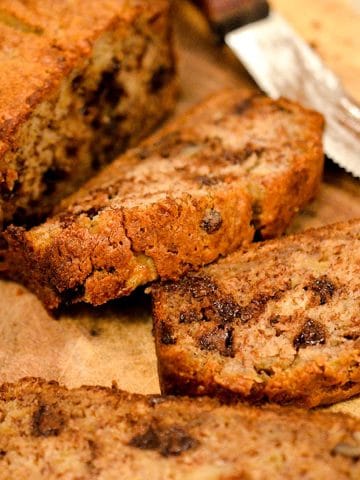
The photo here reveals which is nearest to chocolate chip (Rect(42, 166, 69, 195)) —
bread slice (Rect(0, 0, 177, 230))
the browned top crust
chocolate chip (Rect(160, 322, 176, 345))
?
bread slice (Rect(0, 0, 177, 230))

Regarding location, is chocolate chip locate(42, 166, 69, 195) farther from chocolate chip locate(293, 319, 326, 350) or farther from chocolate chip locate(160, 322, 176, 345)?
chocolate chip locate(293, 319, 326, 350)

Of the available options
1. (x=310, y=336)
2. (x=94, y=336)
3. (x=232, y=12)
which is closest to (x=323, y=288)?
(x=310, y=336)

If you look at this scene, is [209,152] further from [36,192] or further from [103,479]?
[103,479]

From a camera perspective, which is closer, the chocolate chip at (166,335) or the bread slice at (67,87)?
the chocolate chip at (166,335)

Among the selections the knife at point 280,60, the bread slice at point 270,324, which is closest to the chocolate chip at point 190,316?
the bread slice at point 270,324

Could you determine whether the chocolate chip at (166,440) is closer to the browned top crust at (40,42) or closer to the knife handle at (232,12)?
the browned top crust at (40,42)

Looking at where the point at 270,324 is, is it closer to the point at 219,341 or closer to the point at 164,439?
the point at 219,341

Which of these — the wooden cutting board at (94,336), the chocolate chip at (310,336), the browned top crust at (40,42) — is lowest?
the wooden cutting board at (94,336)
